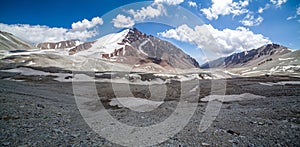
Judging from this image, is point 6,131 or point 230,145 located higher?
point 6,131

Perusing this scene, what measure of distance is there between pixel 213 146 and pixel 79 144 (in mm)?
6336

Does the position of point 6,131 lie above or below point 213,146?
above

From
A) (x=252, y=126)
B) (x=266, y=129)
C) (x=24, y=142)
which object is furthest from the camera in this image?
(x=252, y=126)

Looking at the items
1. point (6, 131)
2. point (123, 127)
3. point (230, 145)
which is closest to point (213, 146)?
point (230, 145)

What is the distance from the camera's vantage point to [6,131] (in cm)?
946

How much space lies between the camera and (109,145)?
350 inches

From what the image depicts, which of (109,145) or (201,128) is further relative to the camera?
(201,128)

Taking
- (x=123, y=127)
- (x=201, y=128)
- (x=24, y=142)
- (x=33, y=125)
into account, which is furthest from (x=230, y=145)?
(x=33, y=125)

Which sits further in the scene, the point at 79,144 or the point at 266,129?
the point at 266,129

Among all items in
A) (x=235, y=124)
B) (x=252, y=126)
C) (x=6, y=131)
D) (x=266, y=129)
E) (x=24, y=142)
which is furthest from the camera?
(x=235, y=124)

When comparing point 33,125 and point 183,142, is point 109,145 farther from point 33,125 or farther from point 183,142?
point 33,125

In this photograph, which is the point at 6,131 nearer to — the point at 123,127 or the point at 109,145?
the point at 109,145

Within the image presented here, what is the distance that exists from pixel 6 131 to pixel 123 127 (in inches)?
252

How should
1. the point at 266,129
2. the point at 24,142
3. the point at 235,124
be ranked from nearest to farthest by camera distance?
1. the point at 24,142
2. the point at 266,129
3. the point at 235,124
